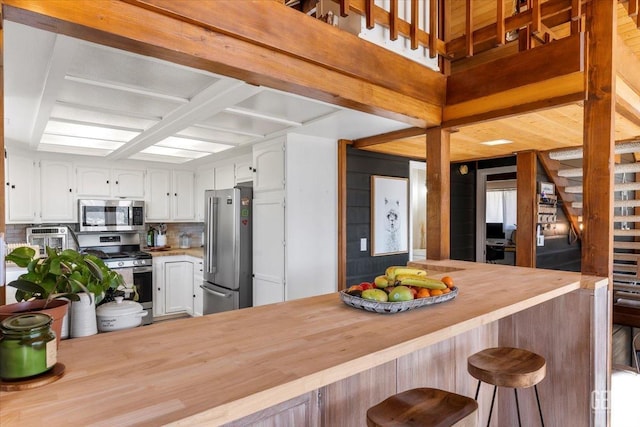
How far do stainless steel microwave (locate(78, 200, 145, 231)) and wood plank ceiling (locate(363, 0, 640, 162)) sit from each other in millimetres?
3301

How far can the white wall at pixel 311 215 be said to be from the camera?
3.49m

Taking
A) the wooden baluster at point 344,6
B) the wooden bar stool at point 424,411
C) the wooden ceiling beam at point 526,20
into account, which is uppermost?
the wooden ceiling beam at point 526,20

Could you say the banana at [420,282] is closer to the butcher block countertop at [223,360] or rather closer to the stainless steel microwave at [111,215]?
the butcher block countertop at [223,360]

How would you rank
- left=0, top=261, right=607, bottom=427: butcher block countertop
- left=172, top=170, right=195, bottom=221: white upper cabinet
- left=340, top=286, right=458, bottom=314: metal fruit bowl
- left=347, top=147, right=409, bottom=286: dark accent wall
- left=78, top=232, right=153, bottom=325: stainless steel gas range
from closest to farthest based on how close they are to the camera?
1. left=0, top=261, right=607, bottom=427: butcher block countertop
2. left=340, top=286, right=458, bottom=314: metal fruit bowl
3. left=347, top=147, right=409, bottom=286: dark accent wall
4. left=78, top=232, right=153, bottom=325: stainless steel gas range
5. left=172, top=170, right=195, bottom=221: white upper cabinet

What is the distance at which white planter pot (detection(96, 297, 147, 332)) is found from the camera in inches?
48.4

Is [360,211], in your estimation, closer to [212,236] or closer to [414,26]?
[212,236]

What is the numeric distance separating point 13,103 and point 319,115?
82.6 inches

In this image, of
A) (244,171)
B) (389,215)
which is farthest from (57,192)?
(389,215)

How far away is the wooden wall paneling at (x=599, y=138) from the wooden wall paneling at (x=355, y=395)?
4.69 ft

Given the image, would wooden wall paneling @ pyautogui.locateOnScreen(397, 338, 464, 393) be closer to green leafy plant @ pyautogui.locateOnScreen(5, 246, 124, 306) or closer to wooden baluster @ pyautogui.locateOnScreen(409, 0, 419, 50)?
green leafy plant @ pyautogui.locateOnScreen(5, 246, 124, 306)

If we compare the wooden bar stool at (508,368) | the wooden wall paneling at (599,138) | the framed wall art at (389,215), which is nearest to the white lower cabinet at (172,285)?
the framed wall art at (389,215)

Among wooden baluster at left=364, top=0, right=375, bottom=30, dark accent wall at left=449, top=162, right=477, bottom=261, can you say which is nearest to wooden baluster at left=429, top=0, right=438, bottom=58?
wooden baluster at left=364, top=0, right=375, bottom=30

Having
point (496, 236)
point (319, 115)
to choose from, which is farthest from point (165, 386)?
point (496, 236)

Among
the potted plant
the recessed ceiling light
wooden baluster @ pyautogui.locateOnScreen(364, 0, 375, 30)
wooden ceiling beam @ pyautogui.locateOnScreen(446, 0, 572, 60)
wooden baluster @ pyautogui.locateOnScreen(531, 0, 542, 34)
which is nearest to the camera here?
the potted plant
